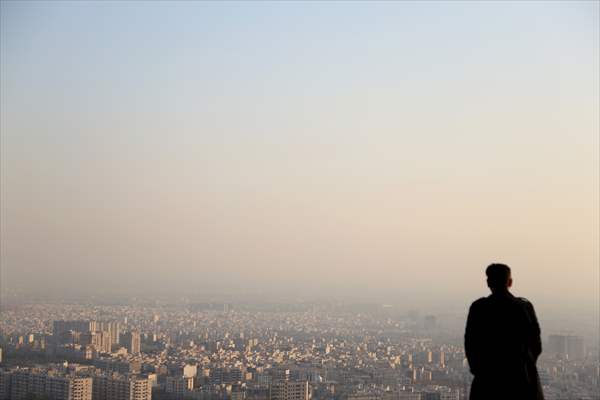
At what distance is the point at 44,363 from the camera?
24797 mm

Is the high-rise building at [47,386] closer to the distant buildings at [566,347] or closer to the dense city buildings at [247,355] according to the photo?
the dense city buildings at [247,355]

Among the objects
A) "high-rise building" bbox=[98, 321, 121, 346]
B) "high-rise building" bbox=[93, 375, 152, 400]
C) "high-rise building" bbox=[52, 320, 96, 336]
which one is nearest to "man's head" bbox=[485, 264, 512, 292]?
"high-rise building" bbox=[93, 375, 152, 400]

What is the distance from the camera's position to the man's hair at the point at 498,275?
3.63 metres

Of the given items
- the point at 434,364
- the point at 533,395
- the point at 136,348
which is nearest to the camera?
the point at 533,395

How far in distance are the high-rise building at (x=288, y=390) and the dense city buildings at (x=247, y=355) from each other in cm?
4

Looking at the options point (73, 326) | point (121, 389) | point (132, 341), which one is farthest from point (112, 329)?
point (121, 389)

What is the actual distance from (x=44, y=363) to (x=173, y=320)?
34.4 ft

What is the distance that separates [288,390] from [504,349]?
20203mm

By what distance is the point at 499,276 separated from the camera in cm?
364

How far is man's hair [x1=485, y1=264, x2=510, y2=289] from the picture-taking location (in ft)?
11.9

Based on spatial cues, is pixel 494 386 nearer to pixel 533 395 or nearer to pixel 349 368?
pixel 533 395

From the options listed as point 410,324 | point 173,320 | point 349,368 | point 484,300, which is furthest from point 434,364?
point 484,300

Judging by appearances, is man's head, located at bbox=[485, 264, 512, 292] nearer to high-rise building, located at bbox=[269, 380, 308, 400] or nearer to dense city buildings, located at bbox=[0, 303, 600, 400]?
dense city buildings, located at bbox=[0, 303, 600, 400]

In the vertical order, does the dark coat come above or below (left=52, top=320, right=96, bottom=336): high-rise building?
above
